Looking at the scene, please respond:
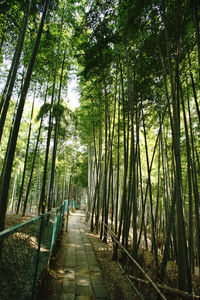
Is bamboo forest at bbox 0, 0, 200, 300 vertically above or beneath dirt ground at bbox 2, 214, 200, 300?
above

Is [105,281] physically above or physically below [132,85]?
below

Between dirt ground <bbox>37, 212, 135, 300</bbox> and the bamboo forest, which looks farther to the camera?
dirt ground <bbox>37, 212, 135, 300</bbox>

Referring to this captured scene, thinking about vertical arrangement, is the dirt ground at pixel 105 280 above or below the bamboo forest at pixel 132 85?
below

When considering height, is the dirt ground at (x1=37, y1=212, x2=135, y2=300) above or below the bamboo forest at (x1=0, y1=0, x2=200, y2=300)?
below

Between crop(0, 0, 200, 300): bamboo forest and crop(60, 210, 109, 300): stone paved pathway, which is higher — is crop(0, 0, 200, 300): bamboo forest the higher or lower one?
the higher one

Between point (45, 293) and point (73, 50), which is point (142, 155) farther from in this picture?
point (45, 293)

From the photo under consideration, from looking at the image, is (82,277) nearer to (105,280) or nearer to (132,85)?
(105,280)

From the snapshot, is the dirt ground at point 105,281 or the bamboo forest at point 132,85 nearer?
the bamboo forest at point 132,85

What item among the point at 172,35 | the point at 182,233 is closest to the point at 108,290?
the point at 182,233

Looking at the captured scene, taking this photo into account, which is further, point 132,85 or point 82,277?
point 132,85

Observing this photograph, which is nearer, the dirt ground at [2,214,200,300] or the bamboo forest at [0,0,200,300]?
the bamboo forest at [0,0,200,300]

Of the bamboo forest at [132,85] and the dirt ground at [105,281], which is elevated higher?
the bamboo forest at [132,85]

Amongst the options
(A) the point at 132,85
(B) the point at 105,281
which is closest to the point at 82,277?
(B) the point at 105,281

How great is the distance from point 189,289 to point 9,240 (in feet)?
8.21
